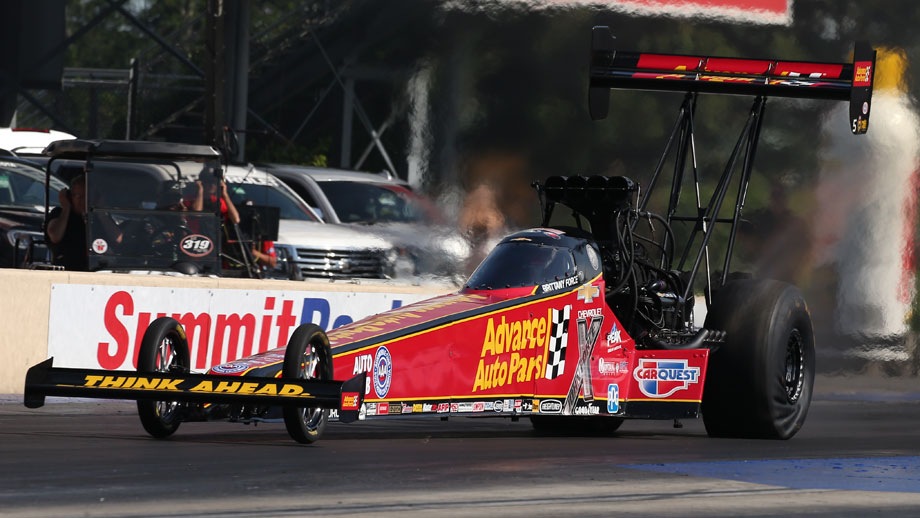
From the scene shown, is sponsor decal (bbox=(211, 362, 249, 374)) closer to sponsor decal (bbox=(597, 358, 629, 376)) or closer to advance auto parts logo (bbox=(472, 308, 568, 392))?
advance auto parts logo (bbox=(472, 308, 568, 392))

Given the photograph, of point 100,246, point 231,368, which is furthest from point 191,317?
point 231,368

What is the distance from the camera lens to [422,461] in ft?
32.2

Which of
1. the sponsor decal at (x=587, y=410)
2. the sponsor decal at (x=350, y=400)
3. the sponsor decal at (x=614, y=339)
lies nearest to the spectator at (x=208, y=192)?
the sponsor decal at (x=614, y=339)

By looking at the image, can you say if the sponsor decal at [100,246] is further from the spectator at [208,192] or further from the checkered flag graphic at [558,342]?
the checkered flag graphic at [558,342]

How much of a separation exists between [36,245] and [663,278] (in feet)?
27.3

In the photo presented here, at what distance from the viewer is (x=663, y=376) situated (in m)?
12.3

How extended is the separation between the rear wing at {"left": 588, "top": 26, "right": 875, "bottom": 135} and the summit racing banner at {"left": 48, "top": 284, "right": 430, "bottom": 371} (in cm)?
383

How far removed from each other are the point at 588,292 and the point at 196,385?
3.19m

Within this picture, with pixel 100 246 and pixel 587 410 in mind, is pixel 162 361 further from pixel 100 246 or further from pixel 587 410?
pixel 100 246

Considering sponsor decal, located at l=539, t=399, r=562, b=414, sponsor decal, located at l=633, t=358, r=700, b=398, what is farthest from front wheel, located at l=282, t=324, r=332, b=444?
sponsor decal, located at l=633, t=358, r=700, b=398

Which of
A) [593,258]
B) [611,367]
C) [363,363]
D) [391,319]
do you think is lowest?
[611,367]

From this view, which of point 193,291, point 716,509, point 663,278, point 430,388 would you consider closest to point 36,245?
point 193,291

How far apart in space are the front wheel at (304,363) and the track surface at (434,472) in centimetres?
13

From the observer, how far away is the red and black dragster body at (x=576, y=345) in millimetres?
9984
